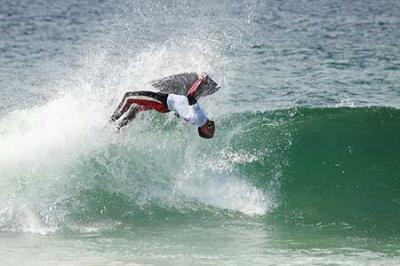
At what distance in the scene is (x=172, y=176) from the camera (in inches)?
674

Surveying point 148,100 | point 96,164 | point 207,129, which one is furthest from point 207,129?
point 96,164

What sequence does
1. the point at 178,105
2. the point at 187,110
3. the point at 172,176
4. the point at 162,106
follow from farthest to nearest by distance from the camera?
1. the point at 172,176
2. the point at 162,106
3. the point at 178,105
4. the point at 187,110

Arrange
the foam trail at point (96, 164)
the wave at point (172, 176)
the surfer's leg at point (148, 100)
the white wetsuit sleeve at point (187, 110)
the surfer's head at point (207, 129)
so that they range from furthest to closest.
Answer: the foam trail at point (96, 164), the wave at point (172, 176), the surfer's leg at point (148, 100), the surfer's head at point (207, 129), the white wetsuit sleeve at point (187, 110)

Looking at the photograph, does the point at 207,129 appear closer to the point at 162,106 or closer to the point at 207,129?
the point at 207,129

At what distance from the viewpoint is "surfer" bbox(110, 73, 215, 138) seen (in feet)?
46.4

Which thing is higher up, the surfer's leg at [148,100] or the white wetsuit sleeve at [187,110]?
the surfer's leg at [148,100]

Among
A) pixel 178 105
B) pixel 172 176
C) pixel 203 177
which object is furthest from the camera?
pixel 172 176

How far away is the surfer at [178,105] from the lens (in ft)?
46.4

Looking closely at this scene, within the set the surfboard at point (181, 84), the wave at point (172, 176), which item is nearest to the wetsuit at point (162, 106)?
the surfboard at point (181, 84)

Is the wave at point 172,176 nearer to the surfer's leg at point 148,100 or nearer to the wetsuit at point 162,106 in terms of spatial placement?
the wetsuit at point 162,106

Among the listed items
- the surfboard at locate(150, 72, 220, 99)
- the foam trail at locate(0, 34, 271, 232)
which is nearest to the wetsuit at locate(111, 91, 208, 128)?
the surfboard at locate(150, 72, 220, 99)

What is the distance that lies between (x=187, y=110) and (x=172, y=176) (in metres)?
3.17

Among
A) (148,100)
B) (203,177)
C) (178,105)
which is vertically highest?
(148,100)

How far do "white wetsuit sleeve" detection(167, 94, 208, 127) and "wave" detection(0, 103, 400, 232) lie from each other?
7.92 ft
